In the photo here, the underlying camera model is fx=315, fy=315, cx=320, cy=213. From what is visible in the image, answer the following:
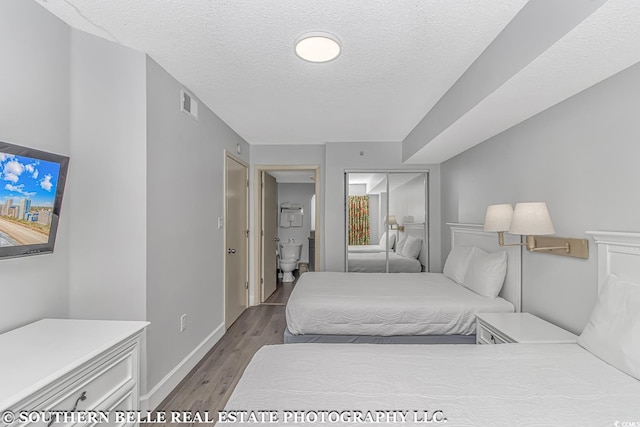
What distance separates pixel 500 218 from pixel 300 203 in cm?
532

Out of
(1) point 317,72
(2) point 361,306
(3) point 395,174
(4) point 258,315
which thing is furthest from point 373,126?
(4) point 258,315

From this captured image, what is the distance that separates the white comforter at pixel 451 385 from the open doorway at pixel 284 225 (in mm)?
3179

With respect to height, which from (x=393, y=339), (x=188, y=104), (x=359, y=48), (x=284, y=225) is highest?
(x=359, y=48)

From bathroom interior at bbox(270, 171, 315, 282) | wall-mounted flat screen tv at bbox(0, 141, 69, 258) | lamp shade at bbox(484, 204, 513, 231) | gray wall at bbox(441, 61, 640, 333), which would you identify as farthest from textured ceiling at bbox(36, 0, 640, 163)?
bathroom interior at bbox(270, 171, 315, 282)

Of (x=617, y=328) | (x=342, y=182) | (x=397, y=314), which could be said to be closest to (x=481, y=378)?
(x=617, y=328)

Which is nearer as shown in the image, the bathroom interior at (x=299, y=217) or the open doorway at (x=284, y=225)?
the open doorway at (x=284, y=225)

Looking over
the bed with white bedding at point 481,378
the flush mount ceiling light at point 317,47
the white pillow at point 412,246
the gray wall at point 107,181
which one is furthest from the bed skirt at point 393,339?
the flush mount ceiling light at point 317,47

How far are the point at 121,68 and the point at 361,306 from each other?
8.04 feet

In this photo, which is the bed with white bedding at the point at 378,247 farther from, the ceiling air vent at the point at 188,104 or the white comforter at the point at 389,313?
the ceiling air vent at the point at 188,104

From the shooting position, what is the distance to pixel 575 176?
2035 mm

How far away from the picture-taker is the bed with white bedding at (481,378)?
3.74 feet

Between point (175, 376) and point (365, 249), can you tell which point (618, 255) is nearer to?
point (175, 376)

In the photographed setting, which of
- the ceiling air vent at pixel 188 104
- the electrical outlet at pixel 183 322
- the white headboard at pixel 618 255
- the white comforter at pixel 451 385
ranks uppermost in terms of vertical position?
the ceiling air vent at pixel 188 104

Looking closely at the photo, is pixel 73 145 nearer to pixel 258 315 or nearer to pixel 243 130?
pixel 243 130
